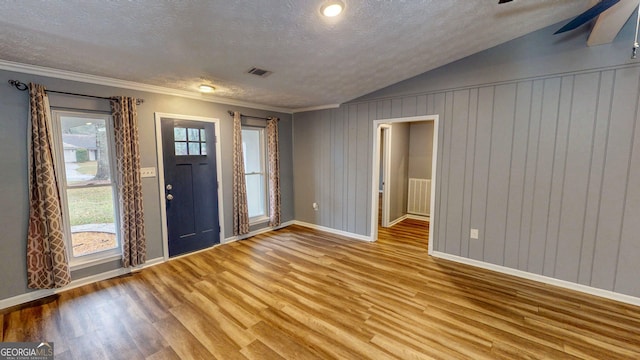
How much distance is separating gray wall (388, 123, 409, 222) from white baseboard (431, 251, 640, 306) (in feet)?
5.51

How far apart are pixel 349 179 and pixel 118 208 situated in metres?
3.36

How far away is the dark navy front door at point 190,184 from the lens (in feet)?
11.7

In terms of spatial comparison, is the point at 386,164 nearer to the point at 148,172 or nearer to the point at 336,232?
the point at 336,232

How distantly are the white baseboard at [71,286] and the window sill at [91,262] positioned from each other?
0.14 meters

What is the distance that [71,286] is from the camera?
113 inches

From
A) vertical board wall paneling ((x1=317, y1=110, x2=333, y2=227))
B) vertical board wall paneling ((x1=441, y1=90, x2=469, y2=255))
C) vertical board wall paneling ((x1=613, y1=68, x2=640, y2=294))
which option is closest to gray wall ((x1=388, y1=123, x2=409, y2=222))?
vertical board wall paneling ((x1=317, y1=110, x2=333, y2=227))

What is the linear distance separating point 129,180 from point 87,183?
0.41 meters

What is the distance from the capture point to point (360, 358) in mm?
1869

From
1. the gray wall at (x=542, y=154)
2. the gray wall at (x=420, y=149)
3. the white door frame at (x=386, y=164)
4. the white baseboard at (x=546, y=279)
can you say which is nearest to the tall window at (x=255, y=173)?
the white door frame at (x=386, y=164)

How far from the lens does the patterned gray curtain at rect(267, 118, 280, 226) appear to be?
4.78 m

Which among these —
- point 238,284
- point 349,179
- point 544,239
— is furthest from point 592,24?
point 238,284

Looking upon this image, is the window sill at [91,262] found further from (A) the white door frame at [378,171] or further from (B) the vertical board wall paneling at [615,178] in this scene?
(B) the vertical board wall paneling at [615,178]

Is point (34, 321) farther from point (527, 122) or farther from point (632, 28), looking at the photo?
point (632, 28)

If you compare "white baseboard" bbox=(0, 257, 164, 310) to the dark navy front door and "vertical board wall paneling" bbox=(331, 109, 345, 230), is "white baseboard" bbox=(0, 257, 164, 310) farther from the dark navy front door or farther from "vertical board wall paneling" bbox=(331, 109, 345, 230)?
"vertical board wall paneling" bbox=(331, 109, 345, 230)
